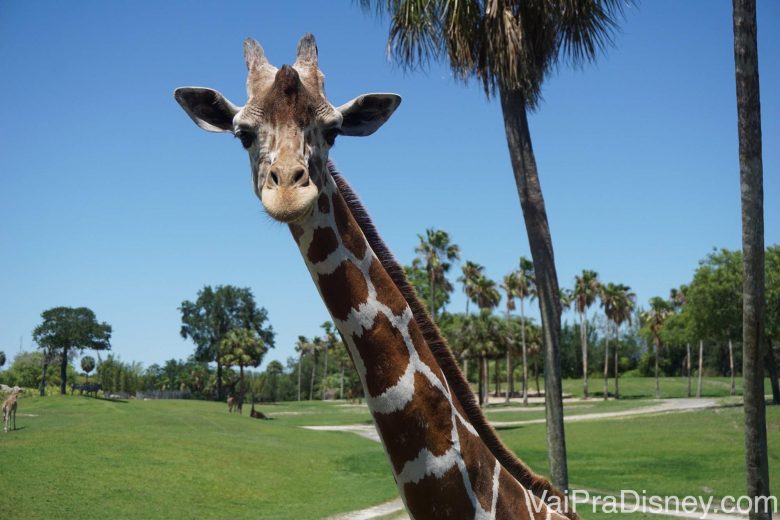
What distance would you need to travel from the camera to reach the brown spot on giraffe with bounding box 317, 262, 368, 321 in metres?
3.00

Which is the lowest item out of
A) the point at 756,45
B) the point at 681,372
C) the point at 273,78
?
the point at 681,372

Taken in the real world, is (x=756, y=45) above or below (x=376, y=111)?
above

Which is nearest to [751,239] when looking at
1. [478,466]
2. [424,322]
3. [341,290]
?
[424,322]

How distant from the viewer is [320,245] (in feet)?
9.82

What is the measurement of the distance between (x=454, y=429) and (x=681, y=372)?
98.5 metres

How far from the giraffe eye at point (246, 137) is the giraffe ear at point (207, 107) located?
223mm

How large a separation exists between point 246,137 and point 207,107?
14.8 inches

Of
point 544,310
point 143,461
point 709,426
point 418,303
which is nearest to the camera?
point 418,303

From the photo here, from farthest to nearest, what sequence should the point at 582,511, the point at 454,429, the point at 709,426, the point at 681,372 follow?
the point at 681,372
the point at 709,426
the point at 582,511
the point at 454,429

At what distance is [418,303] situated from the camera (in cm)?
341

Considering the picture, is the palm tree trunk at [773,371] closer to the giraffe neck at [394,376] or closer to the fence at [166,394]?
the giraffe neck at [394,376]

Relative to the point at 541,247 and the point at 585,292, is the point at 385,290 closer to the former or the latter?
the point at 541,247

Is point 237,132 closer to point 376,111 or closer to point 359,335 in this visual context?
point 376,111

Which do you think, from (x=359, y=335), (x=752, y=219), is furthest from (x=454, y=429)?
(x=752, y=219)
